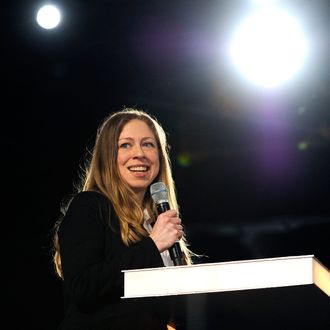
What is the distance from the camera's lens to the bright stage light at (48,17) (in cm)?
395

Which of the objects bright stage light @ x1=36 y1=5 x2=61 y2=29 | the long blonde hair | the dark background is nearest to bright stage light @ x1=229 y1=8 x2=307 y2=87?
the dark background

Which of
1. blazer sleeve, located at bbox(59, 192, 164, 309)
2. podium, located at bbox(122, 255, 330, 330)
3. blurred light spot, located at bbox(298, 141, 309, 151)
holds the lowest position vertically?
podium, located at bbox(122, 255, 330, 330)

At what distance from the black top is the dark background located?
209 centimetres

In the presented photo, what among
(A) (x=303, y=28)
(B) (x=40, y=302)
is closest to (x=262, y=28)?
(A) (x=303, y=28)

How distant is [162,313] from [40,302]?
2600 mm

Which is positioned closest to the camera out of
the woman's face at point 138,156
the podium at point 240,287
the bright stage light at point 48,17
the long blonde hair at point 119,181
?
the podium at point 240,287

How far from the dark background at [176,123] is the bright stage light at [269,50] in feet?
0.19

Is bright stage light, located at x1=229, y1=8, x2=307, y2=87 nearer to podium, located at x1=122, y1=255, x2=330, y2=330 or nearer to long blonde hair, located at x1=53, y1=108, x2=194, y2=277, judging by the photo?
long blonde hair, located at x1=53, y1=108, x2=194, y2=277

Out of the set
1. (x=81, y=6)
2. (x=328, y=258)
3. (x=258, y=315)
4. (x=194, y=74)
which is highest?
(x=81, y=6)

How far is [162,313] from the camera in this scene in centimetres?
133

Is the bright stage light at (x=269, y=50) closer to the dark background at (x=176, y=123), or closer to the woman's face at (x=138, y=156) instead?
the dark background at (x=176, y=123)

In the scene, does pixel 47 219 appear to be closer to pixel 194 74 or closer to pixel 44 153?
pixel 44 153

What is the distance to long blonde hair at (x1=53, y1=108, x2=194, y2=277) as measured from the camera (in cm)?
183

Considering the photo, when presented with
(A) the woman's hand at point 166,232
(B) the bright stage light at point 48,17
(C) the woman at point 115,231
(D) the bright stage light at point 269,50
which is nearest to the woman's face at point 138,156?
(C) the woman at point 115,231
